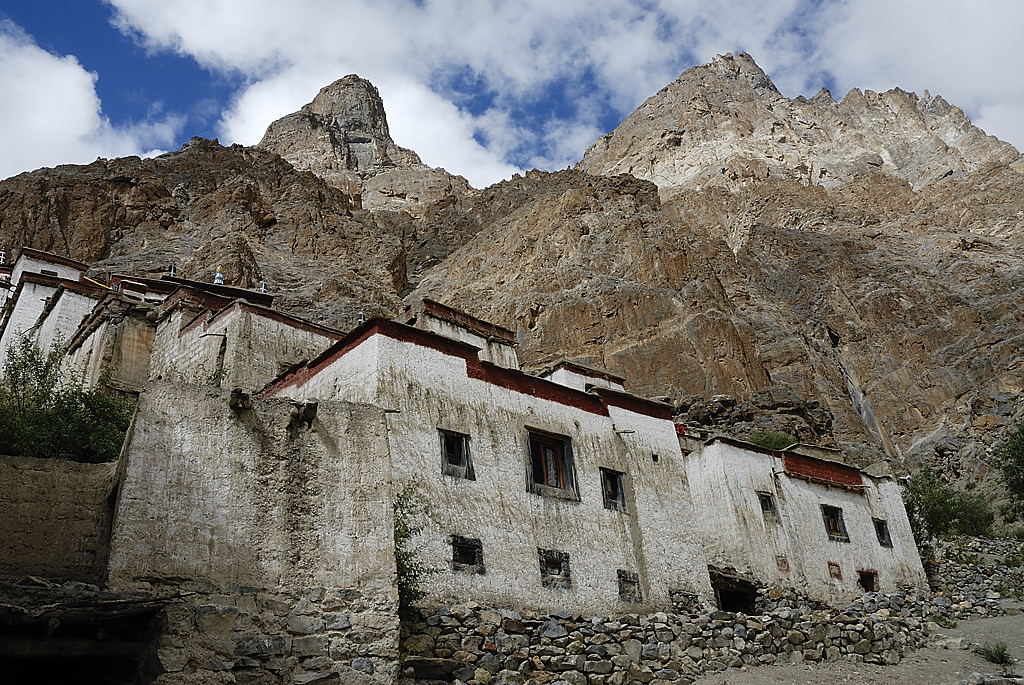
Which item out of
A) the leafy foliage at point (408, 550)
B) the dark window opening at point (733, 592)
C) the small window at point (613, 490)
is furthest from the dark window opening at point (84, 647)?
the dark window opening at point (733, 592)

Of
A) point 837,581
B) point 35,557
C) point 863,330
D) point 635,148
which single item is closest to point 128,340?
point 35,557

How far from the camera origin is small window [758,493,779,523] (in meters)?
23.4

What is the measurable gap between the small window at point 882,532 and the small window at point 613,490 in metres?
11.2

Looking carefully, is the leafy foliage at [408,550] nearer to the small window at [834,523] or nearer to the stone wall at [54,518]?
the stone wall at [54,518]

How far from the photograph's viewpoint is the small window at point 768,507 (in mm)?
23406

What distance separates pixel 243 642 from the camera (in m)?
11.2

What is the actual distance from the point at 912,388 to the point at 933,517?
2732 cm

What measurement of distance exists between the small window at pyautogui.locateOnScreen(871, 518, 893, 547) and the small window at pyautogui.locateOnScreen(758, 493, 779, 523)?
15.6 ft

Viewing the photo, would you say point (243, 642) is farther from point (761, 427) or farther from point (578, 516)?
point (761, 427)

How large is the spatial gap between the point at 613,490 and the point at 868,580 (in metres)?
10.6

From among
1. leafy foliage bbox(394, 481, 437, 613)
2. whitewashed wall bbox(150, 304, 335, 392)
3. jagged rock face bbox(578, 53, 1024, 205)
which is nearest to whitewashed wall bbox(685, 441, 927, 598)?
leafy foliage bbox(394, 481, 437, 613)

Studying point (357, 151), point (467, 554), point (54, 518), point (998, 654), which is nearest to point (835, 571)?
point (998, 654)

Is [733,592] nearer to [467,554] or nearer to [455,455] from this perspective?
[467,554]

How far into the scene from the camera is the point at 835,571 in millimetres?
24031
